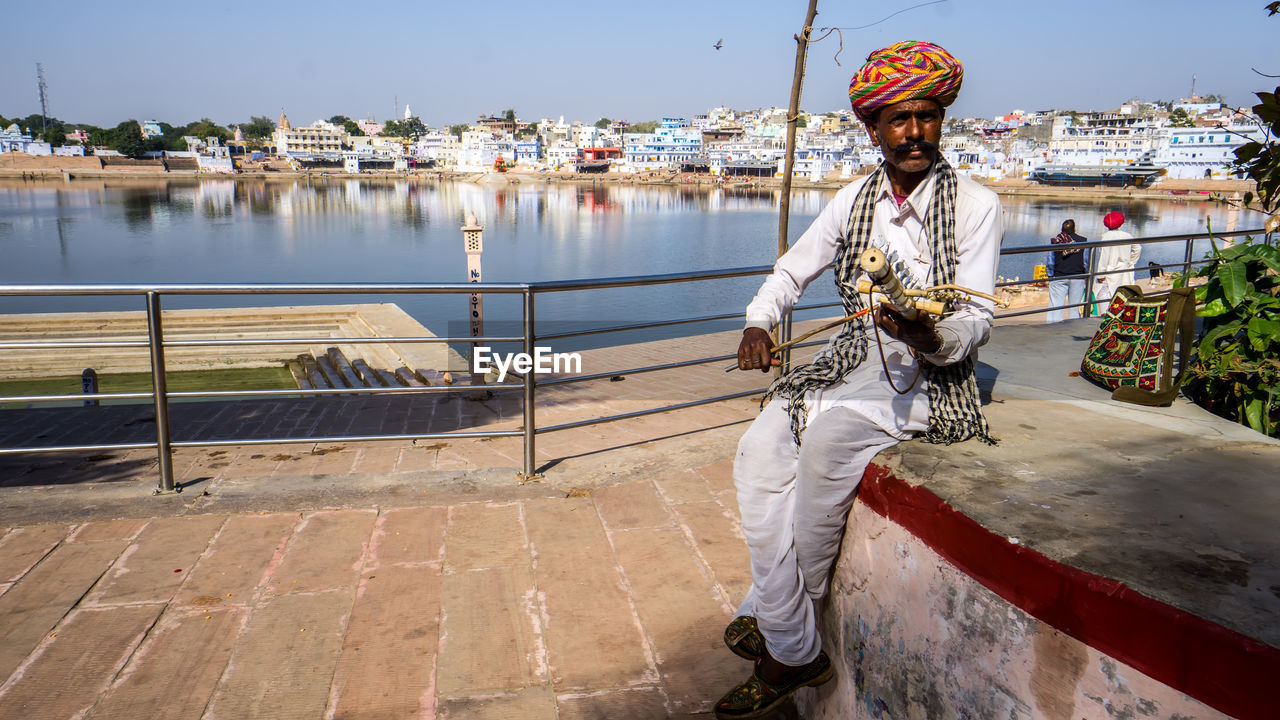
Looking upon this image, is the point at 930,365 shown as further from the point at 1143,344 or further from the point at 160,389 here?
the point at 160,389

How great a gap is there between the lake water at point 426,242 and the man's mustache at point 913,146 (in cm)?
956

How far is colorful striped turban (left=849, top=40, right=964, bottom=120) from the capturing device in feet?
6.56

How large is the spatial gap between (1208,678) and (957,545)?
1.43 feet

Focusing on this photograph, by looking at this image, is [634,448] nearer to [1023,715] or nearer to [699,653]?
[699,653]

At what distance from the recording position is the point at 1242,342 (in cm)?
304

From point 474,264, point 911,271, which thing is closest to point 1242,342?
point 911,271

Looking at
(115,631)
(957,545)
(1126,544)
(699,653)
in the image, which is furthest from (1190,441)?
(115,631)

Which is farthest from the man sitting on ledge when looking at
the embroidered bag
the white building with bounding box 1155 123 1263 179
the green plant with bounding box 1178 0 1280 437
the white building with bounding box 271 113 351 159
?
the white building with bounding box 271 113 351 159

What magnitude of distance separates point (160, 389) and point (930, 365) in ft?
10.1

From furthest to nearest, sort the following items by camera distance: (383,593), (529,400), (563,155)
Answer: (563,155), (529,400), (383,593)

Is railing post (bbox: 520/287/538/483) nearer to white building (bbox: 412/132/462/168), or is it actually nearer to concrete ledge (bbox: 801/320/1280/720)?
concrete ledge (bbox: 801/320/1280/720)

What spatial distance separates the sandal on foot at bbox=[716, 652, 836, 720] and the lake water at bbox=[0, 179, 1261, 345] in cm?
954

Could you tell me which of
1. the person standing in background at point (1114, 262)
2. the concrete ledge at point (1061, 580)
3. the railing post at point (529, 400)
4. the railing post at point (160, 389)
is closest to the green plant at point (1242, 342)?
the concrete ledge at point (1061, 580)

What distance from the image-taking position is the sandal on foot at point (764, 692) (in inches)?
74.3
